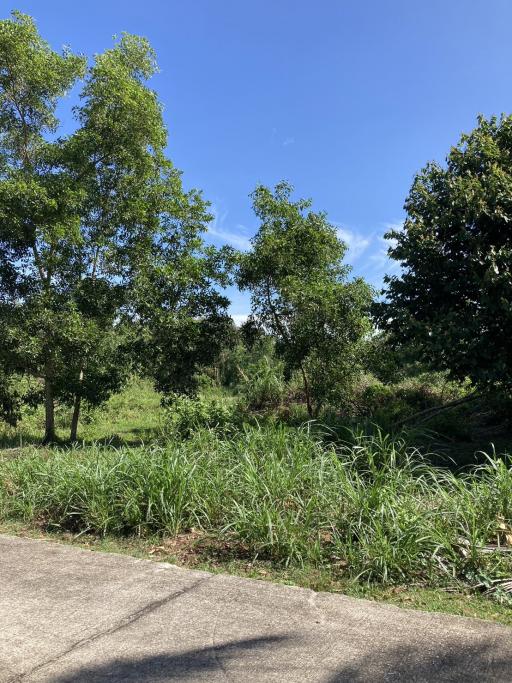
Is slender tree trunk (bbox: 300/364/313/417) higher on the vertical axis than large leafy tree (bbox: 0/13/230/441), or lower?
lower

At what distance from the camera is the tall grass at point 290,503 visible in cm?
387

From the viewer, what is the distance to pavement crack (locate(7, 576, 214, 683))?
2.75 metres

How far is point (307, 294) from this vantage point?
11.1 meters

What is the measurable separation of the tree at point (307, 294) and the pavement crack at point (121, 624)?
7.84 m

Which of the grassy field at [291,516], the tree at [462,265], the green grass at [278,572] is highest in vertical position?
the tree at [462,265]

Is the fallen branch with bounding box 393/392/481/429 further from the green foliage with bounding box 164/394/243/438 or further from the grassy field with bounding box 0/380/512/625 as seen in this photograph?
the grassy field with bounding box 0/380/512/625

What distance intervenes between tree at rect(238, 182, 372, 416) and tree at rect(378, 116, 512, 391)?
2.14 m

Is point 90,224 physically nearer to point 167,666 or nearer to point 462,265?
point 462,265

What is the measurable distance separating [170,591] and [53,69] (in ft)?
40.6

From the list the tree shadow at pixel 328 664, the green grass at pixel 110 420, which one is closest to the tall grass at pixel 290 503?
the tree shadow at pixel 328 664

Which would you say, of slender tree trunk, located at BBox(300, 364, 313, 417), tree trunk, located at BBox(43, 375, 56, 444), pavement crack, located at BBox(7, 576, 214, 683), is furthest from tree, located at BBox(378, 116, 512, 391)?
tree trunk, located at BBox(43, 375, 56, 444)

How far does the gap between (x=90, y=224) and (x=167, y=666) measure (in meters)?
11.8

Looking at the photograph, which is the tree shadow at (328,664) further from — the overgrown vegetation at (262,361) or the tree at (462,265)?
the tree at (462,265)

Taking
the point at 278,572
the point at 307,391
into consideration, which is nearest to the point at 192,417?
the point at 307,391
